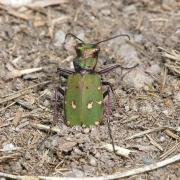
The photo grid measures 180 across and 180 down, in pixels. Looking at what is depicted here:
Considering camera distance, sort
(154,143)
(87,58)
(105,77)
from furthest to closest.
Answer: (105,77), (87,58), (154,143)

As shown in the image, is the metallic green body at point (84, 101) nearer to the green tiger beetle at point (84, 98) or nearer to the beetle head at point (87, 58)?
the green tiger beetle at point (84, 98)

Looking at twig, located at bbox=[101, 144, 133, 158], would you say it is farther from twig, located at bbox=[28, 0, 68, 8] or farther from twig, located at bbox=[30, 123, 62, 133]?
twig, located at bbox=[28, 0, 68, 8]

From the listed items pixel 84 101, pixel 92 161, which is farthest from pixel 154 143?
pixel 84 101

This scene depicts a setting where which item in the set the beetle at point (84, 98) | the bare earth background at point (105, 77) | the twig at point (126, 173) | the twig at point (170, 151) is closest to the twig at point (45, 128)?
the bare earth background at point (105, 77)

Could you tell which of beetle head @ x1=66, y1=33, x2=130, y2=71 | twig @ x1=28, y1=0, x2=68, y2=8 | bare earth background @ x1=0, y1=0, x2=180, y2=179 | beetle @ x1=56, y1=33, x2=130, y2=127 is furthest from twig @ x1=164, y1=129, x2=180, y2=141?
twig @ x1=28, y1=0, x2=68, y2=8

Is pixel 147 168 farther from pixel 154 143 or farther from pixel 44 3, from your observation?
pixel 44 3

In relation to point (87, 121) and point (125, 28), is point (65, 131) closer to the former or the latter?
point (87, 121)
